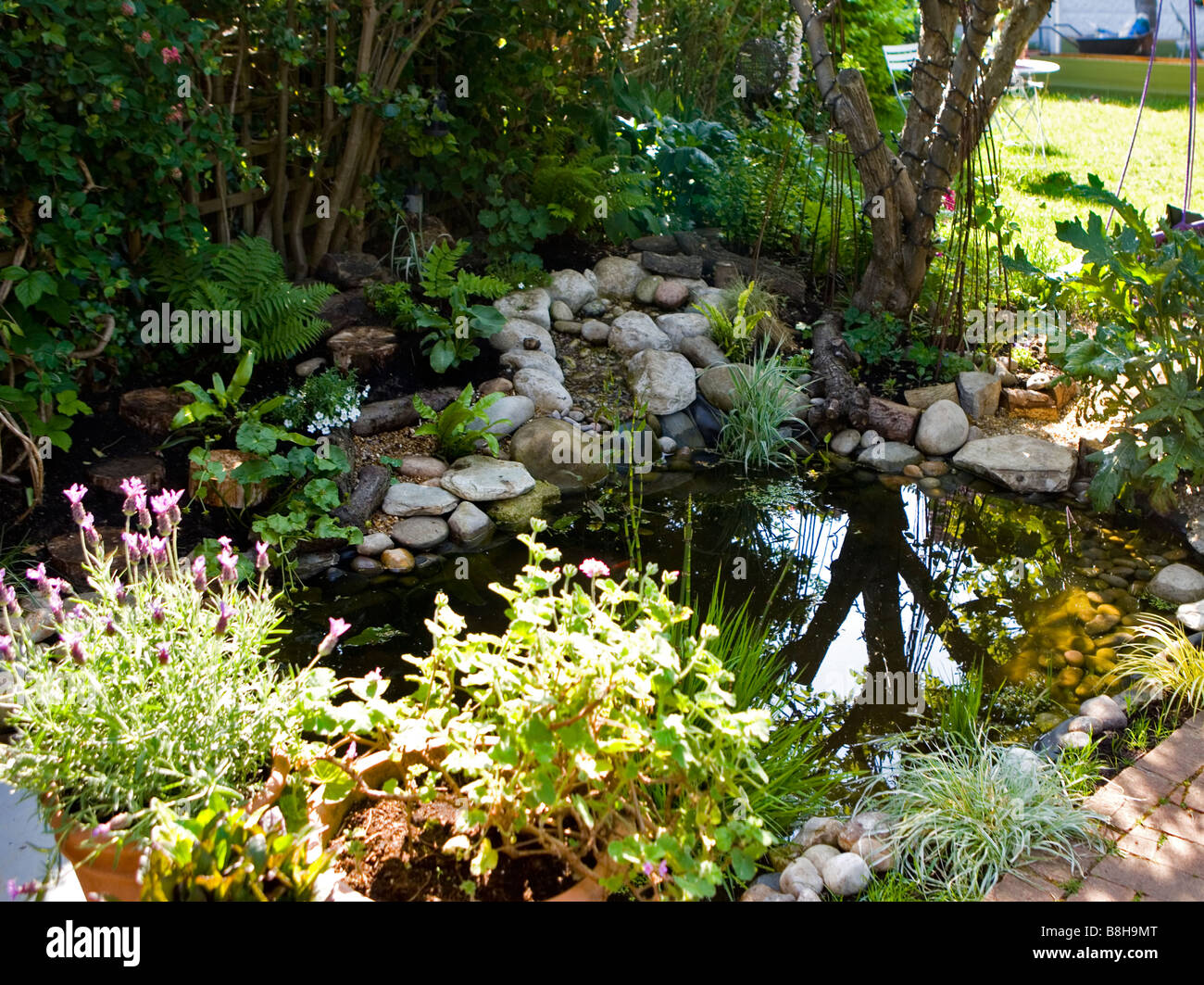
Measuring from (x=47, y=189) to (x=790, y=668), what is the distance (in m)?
3.41

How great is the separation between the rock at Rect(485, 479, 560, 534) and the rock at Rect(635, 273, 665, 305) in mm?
1843

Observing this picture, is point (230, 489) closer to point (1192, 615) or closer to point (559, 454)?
point (559, 454)

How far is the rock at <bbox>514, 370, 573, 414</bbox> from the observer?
532 centimetres

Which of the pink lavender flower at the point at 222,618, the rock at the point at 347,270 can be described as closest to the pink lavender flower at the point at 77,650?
the pink lavender flower at the point at 222,618

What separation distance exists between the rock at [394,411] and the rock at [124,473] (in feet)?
3.11

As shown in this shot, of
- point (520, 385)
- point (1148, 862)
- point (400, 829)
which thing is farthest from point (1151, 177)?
point (400, 829)

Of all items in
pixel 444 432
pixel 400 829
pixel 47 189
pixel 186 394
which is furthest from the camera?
pixel 444 432

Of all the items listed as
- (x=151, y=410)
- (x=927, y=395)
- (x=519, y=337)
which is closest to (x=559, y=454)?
(x=519, y=337)

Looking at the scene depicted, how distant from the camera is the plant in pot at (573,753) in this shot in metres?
2.10

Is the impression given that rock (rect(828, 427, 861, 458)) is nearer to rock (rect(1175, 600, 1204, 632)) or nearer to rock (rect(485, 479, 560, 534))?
rock (rect(485, 479, 560, 534))

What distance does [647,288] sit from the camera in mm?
6215

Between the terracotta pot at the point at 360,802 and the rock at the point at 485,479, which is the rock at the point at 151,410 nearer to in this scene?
the rock at the point at 485,479

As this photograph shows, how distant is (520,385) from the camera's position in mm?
5352

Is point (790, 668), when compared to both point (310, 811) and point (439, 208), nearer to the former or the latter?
point (310, 811)
